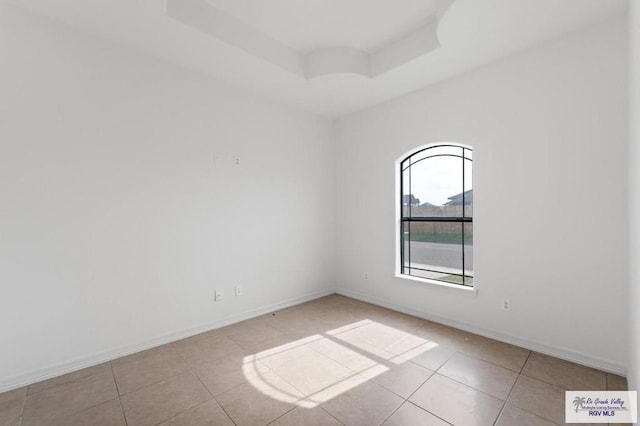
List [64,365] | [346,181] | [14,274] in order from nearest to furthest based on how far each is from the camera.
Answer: [14,274], [64,365], [346,181]

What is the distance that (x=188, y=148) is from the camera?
312cm

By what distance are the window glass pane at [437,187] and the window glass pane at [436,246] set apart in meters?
0.15

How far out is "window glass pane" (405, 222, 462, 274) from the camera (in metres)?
3.47

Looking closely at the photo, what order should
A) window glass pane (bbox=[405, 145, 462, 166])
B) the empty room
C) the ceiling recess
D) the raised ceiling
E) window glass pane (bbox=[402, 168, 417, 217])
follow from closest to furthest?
the empty room → the raised ceiling → the ceiling recess → window glass pane (bbox=[405, 145, 462, 166]) → window glass pane (bbox=[402, 168, 417, 217])

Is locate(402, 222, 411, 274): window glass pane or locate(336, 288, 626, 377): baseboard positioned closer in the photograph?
locate(336, 288, 626, 377): baseboard

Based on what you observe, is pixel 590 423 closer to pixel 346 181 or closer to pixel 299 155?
pixel 346 181

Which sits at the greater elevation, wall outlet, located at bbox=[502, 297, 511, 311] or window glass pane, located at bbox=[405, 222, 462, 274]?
window glass pane, located at bbox=[405, 222, 462, 274]

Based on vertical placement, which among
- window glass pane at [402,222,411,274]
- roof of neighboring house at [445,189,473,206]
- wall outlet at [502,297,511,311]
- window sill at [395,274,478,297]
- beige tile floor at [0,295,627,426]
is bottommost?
beige tile floor at [0,295,627,426]

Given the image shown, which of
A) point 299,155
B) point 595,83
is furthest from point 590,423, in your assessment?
point 299,155

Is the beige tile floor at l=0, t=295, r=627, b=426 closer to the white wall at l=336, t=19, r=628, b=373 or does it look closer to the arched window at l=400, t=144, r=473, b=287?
the white wall at l=336, t=19, r=628, b=373

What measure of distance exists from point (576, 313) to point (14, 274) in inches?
177

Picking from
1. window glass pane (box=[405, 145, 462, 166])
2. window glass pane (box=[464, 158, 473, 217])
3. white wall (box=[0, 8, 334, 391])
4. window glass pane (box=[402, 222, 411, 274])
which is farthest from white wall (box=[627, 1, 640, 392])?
white wall (box=[0, 8, 334, 391])

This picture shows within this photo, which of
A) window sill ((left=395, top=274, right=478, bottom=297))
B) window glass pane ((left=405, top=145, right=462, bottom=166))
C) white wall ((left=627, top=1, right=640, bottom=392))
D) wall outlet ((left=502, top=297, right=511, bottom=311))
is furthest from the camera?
window glass pane ((left=405, top=145, right=462, bottom=166))

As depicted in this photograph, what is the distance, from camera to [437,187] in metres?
3.66
